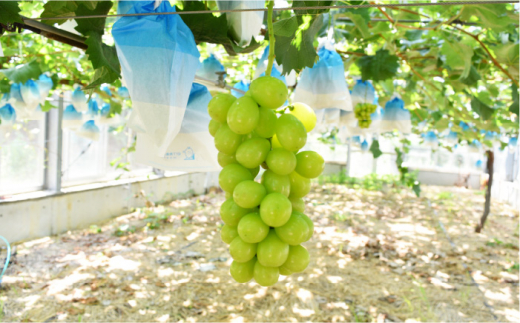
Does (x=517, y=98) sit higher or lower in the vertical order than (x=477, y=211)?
higher

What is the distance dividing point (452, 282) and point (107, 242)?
14.3ft

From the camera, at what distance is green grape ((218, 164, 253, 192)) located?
0.67 metres

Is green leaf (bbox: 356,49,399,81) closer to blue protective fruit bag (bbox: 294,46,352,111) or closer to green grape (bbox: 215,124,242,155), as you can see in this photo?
blue protective fruit bag (bbox: 294,46,352,111)

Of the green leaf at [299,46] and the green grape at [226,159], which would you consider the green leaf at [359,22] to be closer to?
the green leaf at [299,46]

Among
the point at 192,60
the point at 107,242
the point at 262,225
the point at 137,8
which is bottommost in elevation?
the point at 107,242

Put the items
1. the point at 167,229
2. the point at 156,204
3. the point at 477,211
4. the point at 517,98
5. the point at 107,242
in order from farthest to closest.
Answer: the point at 477,211, the point at 156,204, the point at 167,229, the point at 107,242, the point at 517,98

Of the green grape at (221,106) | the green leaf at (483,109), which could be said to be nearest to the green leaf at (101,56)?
the green grape at (221,106)

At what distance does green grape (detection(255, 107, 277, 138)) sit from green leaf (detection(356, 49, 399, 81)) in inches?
60.3

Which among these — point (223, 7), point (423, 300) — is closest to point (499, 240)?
point (423, 300)

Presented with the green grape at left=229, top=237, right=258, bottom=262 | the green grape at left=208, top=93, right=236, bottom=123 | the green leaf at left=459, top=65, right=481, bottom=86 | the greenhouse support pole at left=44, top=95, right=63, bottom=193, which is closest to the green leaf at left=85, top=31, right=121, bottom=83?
Result: the green grape at left=208, top=93, right=236, bottom=123

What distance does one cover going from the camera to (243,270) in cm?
68

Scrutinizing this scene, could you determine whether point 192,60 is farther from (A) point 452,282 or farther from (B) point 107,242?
(B) point 107,242

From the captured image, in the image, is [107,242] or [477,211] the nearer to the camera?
[107,242]

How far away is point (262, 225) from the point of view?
64 centimetres
